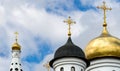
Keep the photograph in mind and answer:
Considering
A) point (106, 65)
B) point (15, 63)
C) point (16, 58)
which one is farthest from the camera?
point (16, 58)

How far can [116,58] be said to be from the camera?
30812mm

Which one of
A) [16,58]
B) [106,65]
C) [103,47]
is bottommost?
[106,65]

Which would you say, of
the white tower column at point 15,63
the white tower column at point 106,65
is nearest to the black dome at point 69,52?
the white tower column at point 106,65

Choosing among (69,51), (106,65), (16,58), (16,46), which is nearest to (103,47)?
(106,65)

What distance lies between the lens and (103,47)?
3138 cm

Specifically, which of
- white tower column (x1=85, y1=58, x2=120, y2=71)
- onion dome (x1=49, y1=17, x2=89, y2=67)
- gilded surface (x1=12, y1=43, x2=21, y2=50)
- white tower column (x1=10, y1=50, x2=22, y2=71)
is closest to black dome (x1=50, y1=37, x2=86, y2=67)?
onion dome (x1=49, y1=17, x2=89, y2=67)

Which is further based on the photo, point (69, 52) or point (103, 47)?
point (103, 47)

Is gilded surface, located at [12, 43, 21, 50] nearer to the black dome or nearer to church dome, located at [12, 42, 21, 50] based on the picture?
church dome, located at [12, 42, 21, 50]

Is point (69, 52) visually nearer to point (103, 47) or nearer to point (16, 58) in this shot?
point (103, 47)

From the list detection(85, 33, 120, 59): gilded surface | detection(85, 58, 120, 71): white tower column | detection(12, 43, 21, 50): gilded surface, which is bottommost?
detection(85, 58, 120, 71): white tower column

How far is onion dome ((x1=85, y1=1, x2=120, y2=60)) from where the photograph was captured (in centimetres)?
3100

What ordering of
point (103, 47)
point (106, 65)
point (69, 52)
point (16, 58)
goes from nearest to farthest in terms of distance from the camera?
1. point (69, 52)
2. point (106, 65)
3. point (103, 47)
4. point (16, 58)

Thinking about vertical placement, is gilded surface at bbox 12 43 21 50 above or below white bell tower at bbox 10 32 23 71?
above

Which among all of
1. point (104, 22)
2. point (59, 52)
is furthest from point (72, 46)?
point (104, 22)
